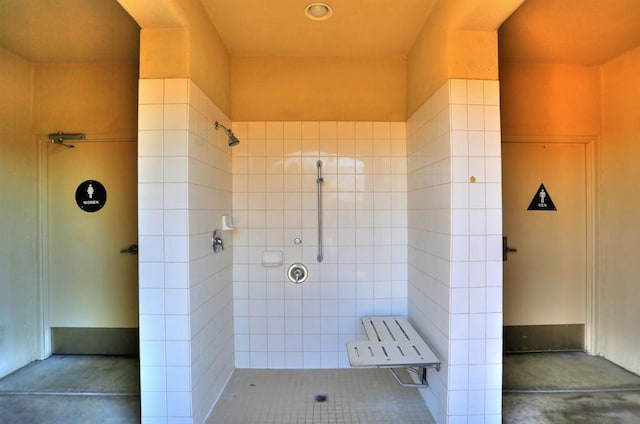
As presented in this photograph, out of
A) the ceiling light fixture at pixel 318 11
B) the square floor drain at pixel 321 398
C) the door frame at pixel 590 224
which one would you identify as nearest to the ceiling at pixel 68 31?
the ceiling light fixture at pixel 318 11

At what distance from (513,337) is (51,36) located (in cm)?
441

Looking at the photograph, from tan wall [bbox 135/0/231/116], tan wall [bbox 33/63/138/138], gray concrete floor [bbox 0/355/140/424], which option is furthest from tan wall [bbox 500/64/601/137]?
gray concrete floor [bbox 0/355/140/424]

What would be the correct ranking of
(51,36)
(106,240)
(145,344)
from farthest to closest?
(106,240) → (51,36) → (145,344)

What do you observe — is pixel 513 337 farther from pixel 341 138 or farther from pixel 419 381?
pixel 341 138

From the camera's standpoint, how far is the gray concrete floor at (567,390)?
6.40 ft

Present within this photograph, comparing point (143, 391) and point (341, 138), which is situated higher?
point (341, 138)

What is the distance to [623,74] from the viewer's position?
253cm

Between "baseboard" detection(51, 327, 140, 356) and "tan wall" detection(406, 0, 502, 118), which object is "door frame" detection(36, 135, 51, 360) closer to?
"baseboard" detection(51, 327, 140, 356)

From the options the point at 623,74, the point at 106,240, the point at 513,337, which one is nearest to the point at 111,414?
the point at 106,240

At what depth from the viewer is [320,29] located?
7.06ft

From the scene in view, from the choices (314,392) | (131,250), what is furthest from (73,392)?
A: (314,392)

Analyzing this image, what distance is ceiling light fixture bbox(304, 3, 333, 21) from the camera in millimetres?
1911

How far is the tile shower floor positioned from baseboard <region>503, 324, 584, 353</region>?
49.0 inches

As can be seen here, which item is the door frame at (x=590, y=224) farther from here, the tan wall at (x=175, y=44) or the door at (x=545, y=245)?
the tan wall at (x=175, y=44)
